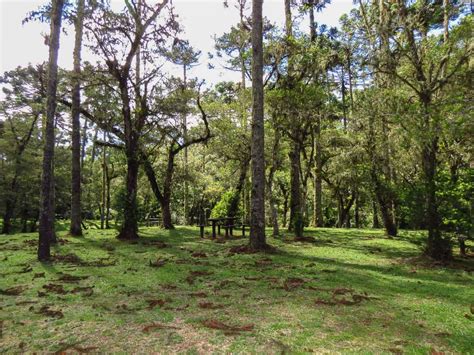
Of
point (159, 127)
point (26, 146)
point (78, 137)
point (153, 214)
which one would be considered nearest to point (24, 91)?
point (26, 146)

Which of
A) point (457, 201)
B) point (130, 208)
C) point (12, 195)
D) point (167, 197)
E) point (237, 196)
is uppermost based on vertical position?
point (12, 195)

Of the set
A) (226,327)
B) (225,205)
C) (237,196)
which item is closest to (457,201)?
(226,327)

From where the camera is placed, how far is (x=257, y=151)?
1018 cm

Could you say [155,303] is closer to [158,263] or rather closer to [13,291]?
[13,291]

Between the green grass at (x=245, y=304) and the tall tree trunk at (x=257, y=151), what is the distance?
0.94 m

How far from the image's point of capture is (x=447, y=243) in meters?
8.77

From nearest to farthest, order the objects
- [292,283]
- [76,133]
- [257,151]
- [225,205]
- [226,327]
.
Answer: [226,327], [292,283], [257,151], [76,133], [225,205]

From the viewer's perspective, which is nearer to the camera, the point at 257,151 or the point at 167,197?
the point at 257,151

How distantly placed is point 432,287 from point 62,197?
23.6 m

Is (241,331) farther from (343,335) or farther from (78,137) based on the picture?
(78,137)

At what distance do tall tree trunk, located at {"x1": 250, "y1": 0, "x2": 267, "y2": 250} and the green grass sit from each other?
0.94 m

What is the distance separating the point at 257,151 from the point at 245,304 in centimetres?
572

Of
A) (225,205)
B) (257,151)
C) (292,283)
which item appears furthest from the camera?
(225,205)

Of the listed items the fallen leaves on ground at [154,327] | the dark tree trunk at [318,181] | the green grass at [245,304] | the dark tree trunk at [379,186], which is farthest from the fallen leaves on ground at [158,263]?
the dark tree trunk at [318,181]
